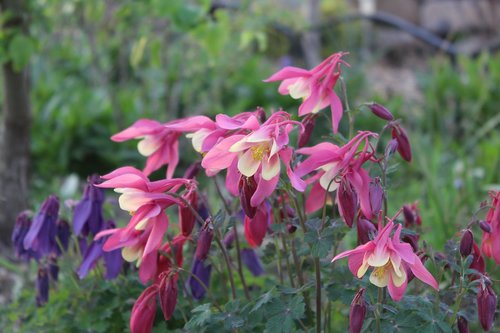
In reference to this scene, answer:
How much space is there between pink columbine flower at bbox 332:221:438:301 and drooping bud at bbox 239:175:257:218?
20cm

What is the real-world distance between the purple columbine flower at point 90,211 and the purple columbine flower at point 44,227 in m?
0.07

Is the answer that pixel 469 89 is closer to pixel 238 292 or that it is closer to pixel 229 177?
pixel 238 292

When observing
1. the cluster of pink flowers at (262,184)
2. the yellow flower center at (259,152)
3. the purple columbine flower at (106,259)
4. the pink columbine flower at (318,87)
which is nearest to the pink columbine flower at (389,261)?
the cluster of pink flowers at (262,184)

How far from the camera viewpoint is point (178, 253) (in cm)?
197

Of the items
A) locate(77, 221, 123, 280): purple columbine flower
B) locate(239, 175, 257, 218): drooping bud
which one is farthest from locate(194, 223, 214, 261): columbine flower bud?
locate(77, 221, 123, 280): purple columbine flower

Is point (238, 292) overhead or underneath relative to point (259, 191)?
underneath

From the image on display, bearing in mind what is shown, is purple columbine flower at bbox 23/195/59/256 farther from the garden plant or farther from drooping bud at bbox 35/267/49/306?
drooping bud at bbox 35/267/49/306

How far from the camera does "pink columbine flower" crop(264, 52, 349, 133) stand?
5.93 ft

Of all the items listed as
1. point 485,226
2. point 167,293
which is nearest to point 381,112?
point 485,226

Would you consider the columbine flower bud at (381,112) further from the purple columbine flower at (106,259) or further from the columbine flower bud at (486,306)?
the purple columbine flower at (106,259)

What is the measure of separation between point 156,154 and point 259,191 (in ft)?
1.73

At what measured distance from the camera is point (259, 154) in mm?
1525

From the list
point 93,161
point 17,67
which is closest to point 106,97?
point 93,161

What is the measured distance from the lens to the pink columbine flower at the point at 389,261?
150 cm
